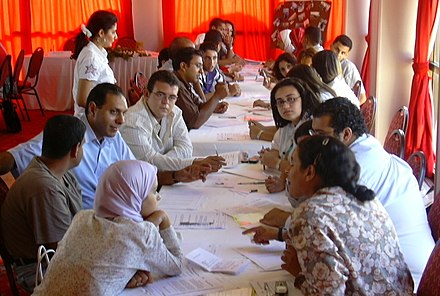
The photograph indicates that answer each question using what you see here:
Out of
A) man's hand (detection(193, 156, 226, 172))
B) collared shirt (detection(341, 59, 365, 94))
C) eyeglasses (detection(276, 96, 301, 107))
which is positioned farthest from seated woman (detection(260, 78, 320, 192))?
collared shirt (detection(341, 59, 365, 94))

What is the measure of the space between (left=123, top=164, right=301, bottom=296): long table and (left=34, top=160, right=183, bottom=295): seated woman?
69 millimetres

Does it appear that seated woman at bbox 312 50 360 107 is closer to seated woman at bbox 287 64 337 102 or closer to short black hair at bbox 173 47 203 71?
seated woman at bbox 287 64 337 102

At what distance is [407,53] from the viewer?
567 centimetres

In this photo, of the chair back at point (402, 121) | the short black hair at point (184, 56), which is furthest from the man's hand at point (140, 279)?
the short black hair at point (184, 56)

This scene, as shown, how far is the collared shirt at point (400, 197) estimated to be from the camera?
210 cm

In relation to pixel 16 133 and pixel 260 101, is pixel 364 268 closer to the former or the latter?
pixel 260 101

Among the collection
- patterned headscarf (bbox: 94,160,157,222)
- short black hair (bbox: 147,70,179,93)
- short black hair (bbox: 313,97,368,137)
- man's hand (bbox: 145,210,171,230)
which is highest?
short black hair (bbox: 147,70,179,93)

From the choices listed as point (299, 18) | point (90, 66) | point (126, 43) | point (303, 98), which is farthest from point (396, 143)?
point (126, 43)

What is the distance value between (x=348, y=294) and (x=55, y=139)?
49.5 inches

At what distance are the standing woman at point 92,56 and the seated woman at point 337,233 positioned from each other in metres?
2.22

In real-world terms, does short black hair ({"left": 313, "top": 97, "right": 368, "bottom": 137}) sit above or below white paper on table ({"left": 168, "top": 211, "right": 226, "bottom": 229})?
above

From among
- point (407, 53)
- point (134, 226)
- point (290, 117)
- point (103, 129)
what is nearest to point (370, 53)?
point (407, 53)

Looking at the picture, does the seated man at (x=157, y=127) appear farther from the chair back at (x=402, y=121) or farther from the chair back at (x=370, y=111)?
the chair back at (x=370, y=111)

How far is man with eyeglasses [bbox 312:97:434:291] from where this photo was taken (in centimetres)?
211
